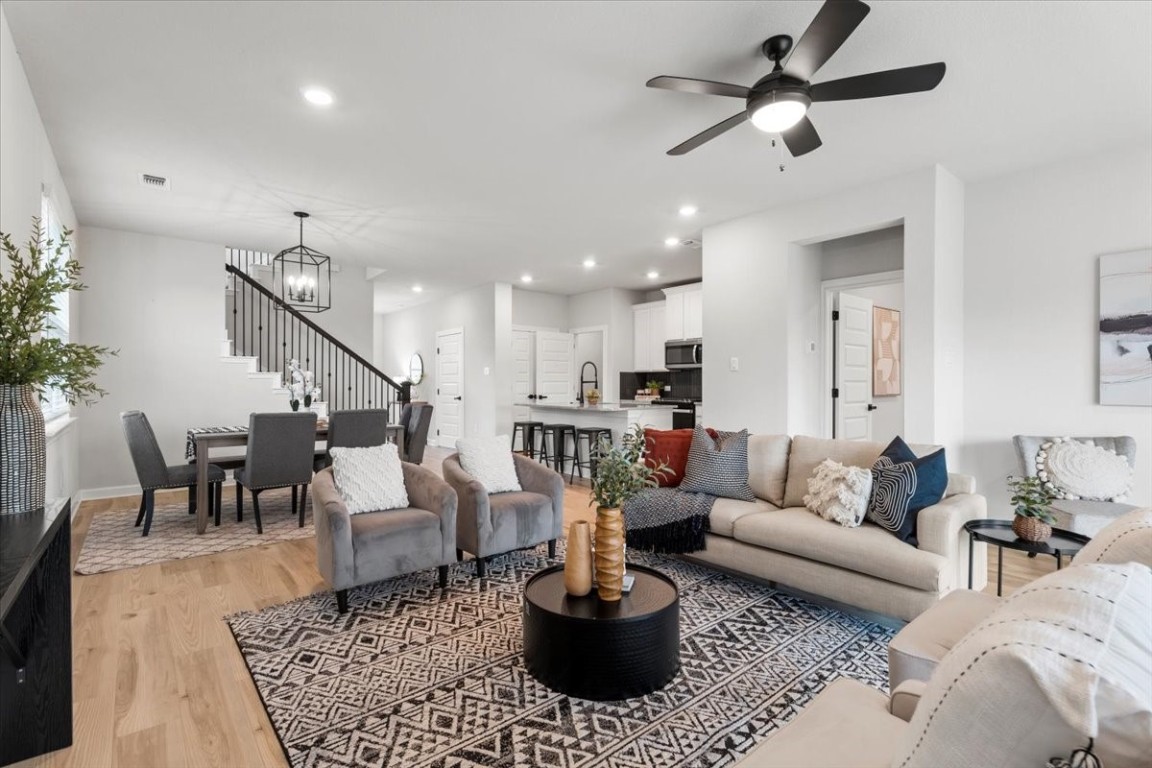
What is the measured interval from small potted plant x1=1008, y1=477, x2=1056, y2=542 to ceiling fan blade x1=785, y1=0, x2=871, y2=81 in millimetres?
2128

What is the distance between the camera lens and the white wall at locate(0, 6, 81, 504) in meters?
2.59

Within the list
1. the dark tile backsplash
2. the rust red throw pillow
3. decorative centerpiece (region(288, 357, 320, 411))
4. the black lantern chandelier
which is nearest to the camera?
the rust red throw pillow

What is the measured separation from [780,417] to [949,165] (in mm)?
2263

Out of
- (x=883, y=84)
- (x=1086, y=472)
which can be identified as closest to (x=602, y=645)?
(x=883, y=84)

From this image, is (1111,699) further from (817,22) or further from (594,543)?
(817,22)

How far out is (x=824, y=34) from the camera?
2.16m

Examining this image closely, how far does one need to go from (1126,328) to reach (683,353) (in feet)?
16.0

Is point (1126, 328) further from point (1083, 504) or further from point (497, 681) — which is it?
point (497, 681)

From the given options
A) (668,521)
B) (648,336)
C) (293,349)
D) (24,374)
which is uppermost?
(648,336)

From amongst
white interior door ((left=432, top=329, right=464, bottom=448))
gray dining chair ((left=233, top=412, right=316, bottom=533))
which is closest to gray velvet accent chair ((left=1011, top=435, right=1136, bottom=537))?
gray dining chair ((left=233, top=412, right=316, bottom=533))

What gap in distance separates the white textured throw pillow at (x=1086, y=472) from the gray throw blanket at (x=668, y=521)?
221 cm

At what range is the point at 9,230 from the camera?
9.04 feet

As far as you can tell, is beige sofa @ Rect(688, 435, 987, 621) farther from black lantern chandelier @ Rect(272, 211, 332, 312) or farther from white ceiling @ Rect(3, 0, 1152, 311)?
black lantern chandelier @ Rect(272, 211, 332, 312)

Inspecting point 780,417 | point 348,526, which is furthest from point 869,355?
point 348,526
